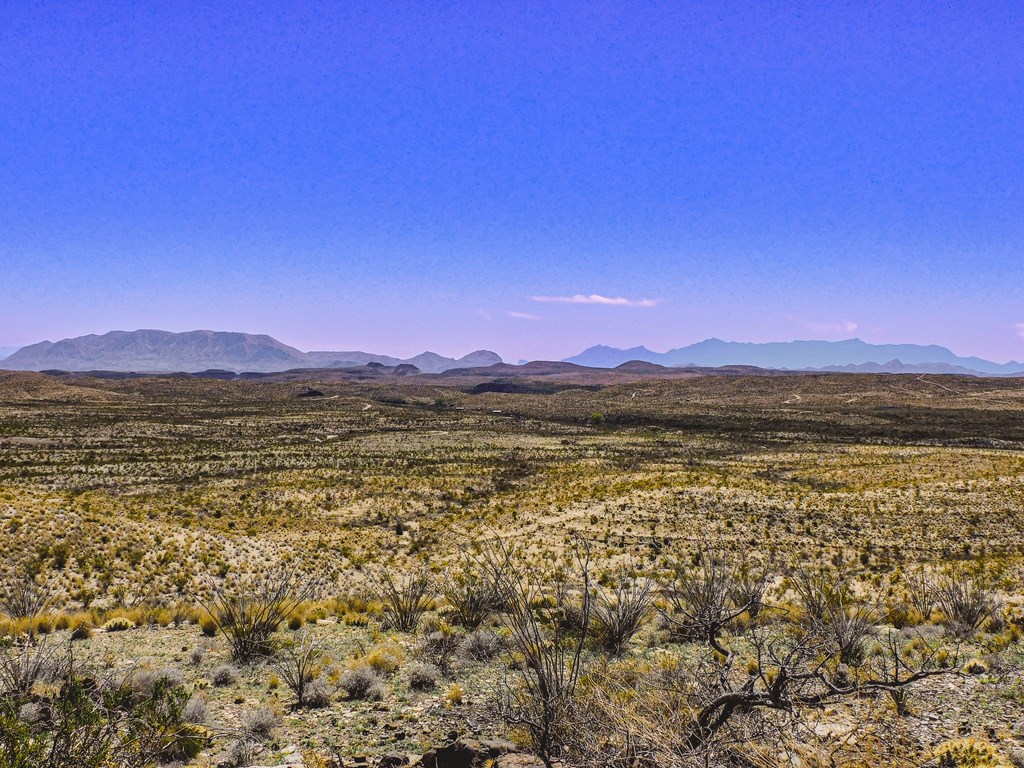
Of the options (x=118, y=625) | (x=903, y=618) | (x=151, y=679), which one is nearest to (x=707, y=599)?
(x=903, y=618)

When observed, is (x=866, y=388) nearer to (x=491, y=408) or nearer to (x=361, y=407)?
(x=491, y=408)

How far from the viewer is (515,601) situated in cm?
→ 609

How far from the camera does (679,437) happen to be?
197 ft

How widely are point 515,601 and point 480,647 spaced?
3.59m

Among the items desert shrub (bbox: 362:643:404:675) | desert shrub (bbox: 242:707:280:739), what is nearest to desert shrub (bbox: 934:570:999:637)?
desert shrub (bbox: 362:643:404:675)

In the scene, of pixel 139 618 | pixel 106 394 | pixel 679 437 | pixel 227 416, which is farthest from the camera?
pixel 106 394

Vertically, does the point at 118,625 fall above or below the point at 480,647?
below

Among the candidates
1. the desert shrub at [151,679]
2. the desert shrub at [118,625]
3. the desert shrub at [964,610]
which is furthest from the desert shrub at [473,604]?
the desert shrub at [964,610]

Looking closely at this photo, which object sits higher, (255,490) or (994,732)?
(994,732)

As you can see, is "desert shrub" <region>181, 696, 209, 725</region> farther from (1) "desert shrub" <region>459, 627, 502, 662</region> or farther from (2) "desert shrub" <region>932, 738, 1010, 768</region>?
(2) "desert shrub" <region>932, 738, 1010, 768</region>

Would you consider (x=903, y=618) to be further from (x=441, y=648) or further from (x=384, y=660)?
(x=384, y=660)

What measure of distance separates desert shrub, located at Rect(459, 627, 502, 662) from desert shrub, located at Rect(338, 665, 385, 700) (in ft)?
5.50

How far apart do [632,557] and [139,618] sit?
555 inches

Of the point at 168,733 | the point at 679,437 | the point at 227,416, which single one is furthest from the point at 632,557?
the point at 227,416
